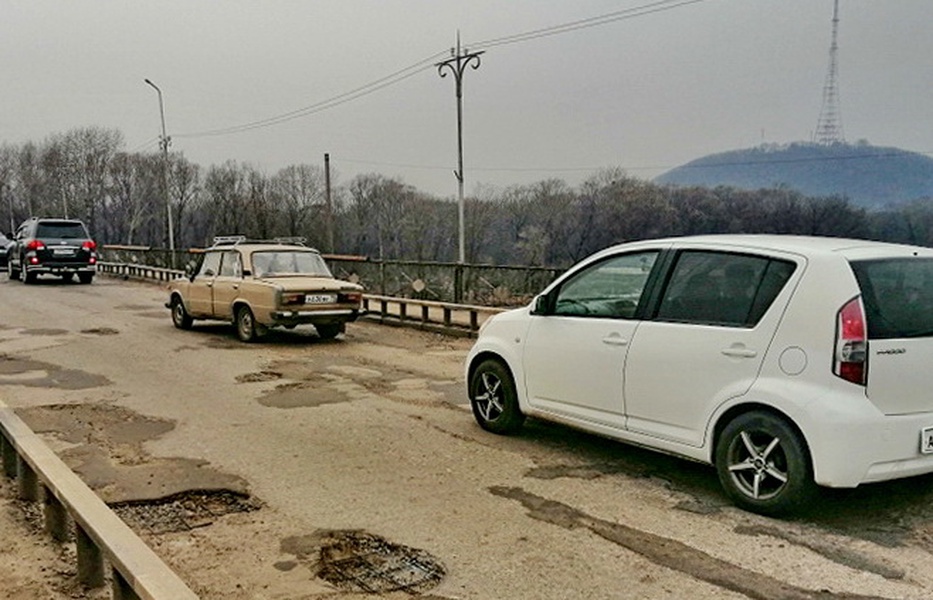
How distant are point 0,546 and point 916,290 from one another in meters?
5.36

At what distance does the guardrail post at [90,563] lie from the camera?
3.60 meters

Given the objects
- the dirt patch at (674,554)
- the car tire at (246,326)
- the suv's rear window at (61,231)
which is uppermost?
the suv's rear window at (61,231)

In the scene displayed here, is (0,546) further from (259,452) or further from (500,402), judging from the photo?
(500,402)

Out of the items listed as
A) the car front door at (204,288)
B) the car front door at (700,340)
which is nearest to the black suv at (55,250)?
the car front door at (204,288)

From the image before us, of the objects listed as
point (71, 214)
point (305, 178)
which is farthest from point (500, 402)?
point (71, 214)

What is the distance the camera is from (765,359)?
173 inches

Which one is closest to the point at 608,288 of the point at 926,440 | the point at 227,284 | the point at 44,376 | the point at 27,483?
the point at 926,440

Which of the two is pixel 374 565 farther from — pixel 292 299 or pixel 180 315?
pixel 180 315

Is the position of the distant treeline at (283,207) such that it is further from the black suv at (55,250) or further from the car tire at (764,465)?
the car tire at (764,465)

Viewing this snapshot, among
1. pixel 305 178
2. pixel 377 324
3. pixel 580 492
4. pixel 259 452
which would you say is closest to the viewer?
pixel 580 492

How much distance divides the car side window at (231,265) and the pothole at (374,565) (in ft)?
29.3

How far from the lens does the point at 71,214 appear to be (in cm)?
7912

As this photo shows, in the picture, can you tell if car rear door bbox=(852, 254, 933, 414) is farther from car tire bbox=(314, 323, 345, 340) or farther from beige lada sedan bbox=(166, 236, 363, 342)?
car tire bbox=(314, 323, 345, 340)

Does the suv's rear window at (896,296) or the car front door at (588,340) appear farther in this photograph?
the car front door at (588,340)
